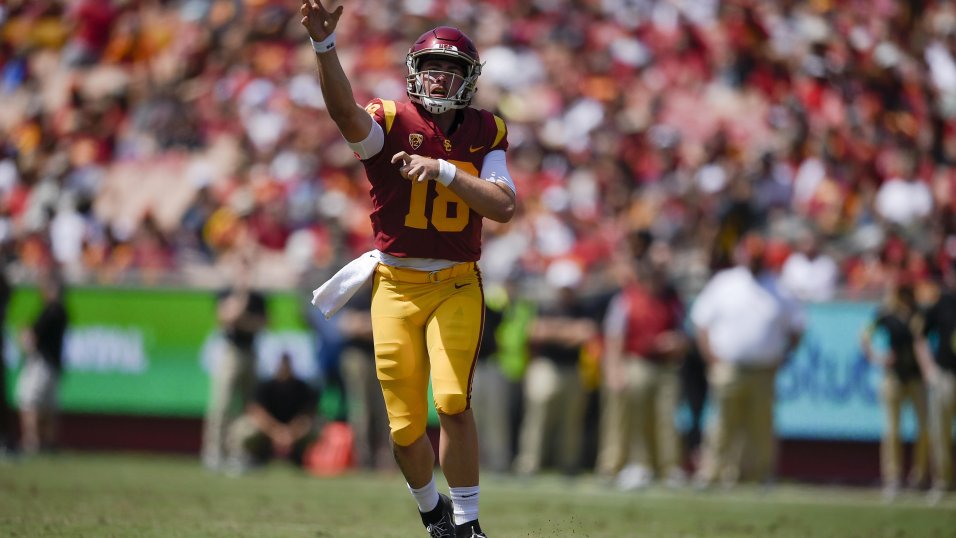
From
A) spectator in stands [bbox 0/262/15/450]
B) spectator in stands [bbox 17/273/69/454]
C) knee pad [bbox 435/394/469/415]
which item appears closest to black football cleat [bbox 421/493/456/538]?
knee pad [bbox 435/394/469/415]

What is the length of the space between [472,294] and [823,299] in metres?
7.90

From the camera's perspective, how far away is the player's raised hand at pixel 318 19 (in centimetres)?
630

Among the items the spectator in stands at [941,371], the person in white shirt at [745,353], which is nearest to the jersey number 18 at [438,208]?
the person in white shirt at [745,353]

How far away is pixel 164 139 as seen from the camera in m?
20.5

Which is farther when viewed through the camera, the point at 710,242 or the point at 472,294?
the point at 710,242

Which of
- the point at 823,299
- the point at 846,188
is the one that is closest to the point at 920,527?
the point at 823,299

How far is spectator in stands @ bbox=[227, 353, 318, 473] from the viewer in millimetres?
14688

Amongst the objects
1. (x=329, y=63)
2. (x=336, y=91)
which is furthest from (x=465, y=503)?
(x=329, y=63)

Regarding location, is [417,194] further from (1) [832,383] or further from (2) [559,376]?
(1) [832,383]

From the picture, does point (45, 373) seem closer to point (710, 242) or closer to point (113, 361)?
point (113, 361)

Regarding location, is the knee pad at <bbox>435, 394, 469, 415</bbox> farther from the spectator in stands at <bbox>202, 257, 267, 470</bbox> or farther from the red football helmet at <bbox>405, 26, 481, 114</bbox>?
the spectator in stands at <bbox>202, 257, 267, 470</bbox>

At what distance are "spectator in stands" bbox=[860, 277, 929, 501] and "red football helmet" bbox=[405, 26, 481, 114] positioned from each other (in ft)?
24.1

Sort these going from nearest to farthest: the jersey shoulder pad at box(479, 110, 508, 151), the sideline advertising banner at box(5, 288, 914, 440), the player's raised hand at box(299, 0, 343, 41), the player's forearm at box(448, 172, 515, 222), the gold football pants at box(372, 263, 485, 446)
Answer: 1. the player's raised hand at box(299, 0, 343, 41)
2. the player's forearm at box(448, 172, 515, 222)
3. the gold football pants at box(372, 263, 485, 446)
4. the jersey shoulder pad at box(479, 110, 508, 151)
5. the sideline advertising banner at box(5, 288, 914, 440)

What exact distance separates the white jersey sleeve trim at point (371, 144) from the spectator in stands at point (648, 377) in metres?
7.27
